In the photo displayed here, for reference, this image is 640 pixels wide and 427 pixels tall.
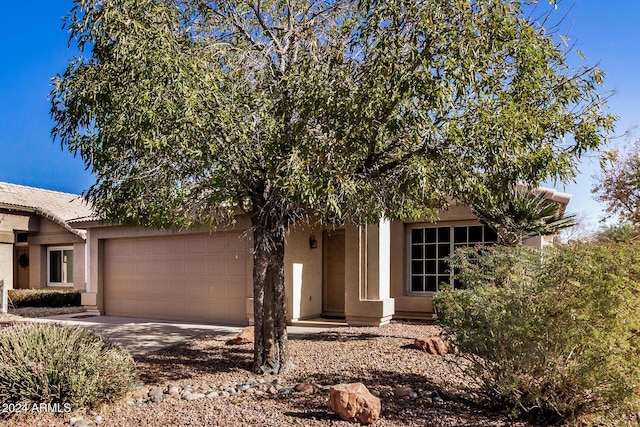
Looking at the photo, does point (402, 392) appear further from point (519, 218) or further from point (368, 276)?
point (368, 276)

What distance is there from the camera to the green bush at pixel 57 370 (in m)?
6.05

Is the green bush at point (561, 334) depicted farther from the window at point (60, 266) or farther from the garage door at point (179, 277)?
the window at point (60, 266)

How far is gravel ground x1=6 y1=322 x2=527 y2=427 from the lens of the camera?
5793mm

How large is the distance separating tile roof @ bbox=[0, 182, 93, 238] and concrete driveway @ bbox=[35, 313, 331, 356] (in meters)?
6.73

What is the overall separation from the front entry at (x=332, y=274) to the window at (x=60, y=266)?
469 inches

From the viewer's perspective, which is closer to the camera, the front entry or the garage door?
the garage door

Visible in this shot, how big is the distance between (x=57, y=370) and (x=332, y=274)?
861 cm

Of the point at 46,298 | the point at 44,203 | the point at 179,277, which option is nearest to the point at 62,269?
the point at 46,298

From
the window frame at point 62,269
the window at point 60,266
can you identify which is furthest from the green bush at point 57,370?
the window at point 60,266

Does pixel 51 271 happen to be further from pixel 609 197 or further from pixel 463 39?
pixel 609 197

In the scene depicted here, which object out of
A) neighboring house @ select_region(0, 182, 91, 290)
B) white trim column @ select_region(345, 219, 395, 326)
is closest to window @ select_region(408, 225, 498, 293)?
white trim column @ select_region(345, 219, 395, 326)

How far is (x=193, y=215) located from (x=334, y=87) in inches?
120

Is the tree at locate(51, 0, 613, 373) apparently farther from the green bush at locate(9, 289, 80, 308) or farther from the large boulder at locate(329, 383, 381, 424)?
the green bush at locate(9, 289, 80, 308)

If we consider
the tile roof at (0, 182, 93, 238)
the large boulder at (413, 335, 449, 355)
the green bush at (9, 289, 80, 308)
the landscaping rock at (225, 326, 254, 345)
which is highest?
the tile roof at (0, 182, 93, 238)
